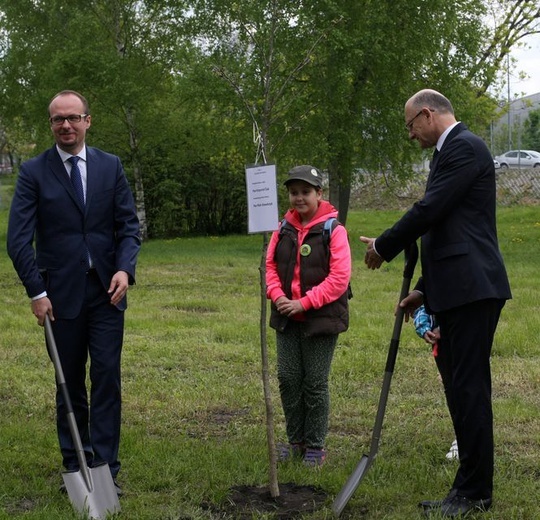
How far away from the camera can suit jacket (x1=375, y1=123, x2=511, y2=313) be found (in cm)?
445

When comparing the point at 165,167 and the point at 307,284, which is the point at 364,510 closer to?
the point at 307,284

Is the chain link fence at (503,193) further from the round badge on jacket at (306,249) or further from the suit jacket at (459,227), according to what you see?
the suit jacket at (459,227)

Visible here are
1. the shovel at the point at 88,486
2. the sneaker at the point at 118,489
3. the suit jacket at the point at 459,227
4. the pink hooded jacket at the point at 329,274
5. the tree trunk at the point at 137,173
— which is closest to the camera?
the suit jacket at the point at 459,227

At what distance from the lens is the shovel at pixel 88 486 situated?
457cm

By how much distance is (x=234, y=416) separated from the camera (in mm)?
6688

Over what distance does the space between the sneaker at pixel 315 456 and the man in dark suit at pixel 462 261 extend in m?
0.99

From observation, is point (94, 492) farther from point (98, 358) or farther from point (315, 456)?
point (315, 456)

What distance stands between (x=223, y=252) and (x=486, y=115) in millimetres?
9447

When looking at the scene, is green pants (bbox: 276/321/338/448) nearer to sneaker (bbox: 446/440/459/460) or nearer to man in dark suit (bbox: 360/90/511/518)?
sneaker (bbox: 446/440/459/460)

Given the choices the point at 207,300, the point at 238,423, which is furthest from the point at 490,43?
the point at 238,423

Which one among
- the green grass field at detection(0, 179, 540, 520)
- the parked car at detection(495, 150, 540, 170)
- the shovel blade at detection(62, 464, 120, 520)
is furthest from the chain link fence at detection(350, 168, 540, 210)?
the shovel blade at detection(62, 464, 120, 520)

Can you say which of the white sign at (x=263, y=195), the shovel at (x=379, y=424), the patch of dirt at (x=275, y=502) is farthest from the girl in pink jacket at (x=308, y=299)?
the white sign at (x=263, y=195)

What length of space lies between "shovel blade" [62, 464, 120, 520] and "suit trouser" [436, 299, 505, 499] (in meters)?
1.71

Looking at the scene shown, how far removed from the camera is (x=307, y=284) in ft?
18.1
